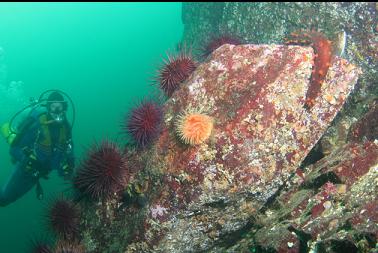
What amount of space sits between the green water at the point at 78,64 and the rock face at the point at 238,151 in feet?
4.24

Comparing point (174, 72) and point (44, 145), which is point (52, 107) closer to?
point (44, 145)

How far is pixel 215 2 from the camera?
12.7m

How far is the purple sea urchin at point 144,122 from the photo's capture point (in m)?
5.27

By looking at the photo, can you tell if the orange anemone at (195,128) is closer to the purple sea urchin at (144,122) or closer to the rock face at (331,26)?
the purple sea urchin at (144,122)

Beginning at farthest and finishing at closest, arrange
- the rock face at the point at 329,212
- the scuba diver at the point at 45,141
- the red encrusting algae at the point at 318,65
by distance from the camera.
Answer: the scuba diver at the point at 45,141 < the red encrusting algae at the point at 318,65 < the rock face at the point at 329,212

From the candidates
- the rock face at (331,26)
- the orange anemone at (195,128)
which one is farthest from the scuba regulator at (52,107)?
the orange anemone at (195,128)

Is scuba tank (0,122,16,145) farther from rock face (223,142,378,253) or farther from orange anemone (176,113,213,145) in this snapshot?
rock face (223,142,378,253)

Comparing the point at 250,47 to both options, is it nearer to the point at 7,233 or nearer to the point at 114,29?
the point at 7,233

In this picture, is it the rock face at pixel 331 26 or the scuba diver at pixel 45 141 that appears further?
the scuba diver at pixel 45 141

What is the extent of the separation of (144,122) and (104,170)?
3.39 feet

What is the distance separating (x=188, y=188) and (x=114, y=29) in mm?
104596

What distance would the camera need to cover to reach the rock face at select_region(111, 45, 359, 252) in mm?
4773

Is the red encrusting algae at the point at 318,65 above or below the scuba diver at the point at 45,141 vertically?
above

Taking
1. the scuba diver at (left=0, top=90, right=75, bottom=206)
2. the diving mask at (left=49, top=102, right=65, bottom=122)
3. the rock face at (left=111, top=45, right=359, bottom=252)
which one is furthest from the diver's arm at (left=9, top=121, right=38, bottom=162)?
the rock face at (left=111, top=45, right=359, bottom=252)
